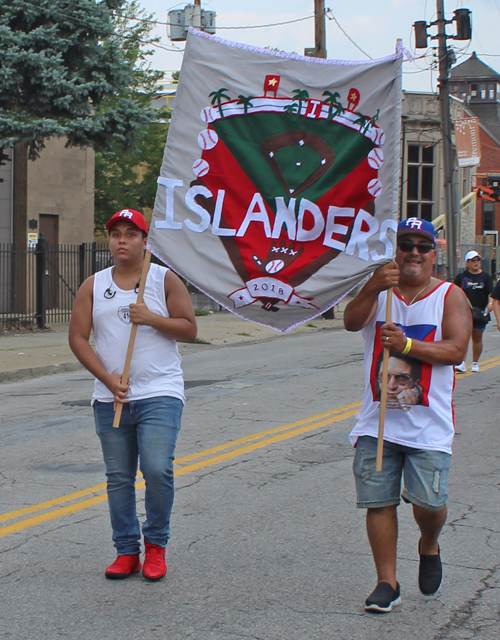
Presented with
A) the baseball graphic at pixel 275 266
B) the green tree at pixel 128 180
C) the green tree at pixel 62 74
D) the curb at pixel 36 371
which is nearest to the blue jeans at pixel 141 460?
the baseball graphic at pixel 275 266

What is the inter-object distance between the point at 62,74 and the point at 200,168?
15.0 meters

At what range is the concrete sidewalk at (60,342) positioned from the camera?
13.9 m

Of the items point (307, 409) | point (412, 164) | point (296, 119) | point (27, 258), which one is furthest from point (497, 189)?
point (296, 119)

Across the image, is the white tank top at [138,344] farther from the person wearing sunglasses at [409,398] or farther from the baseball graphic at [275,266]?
the person wearing sunglasses at [409,398]

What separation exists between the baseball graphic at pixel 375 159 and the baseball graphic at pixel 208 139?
0.82 m

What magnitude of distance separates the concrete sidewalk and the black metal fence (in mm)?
665

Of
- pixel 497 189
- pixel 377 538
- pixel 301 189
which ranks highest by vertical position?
pixel 497 189

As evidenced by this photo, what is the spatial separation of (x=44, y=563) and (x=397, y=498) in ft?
6.52

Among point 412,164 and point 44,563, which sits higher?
point 412,164

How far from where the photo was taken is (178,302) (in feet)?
14.3

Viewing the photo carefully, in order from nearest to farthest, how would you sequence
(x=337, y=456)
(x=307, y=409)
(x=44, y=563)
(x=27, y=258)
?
(x=44, y=563)
(x=337, y=456)
(x=307, y=409)
(x=27, y=258)

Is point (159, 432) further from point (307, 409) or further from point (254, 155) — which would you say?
point (307, 409)

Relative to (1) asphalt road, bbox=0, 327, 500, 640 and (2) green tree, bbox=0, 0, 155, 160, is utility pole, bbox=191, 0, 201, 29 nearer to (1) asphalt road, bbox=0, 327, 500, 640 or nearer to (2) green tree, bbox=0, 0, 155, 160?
(2) green tree, bbox=0, 0, 155, 160

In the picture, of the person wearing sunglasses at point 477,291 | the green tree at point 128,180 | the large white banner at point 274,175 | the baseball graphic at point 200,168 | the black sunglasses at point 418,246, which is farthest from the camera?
the green tree at point 128,180
